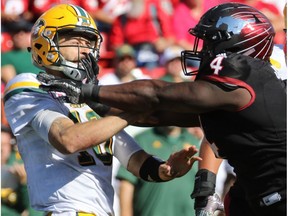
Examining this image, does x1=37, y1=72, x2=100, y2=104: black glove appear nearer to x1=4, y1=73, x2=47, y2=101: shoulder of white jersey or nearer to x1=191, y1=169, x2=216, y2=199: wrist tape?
x1=4, y1=73, x2=47, y2=101: shoulder of white jersey

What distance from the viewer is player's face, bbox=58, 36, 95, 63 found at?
5.35 metres

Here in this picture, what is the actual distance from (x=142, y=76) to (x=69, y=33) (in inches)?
142

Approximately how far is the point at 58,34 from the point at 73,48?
132 mm

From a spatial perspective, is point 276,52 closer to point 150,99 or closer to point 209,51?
point 209,51

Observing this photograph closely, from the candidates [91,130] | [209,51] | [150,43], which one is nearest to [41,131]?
[91,130]

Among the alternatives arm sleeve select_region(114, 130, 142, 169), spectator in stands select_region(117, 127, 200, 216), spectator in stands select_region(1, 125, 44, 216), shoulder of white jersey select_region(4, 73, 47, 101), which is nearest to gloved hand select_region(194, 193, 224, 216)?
arm sleeve select_region(114, 130, 142, 169)

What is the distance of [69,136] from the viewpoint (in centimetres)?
487

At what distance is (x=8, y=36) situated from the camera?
942cm

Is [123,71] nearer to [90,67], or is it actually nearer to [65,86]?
[90,67]

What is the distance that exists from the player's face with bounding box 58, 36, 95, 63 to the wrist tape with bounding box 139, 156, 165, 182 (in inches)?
30.3

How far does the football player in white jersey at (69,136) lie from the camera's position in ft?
16.3

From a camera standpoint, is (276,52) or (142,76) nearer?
(276,52)

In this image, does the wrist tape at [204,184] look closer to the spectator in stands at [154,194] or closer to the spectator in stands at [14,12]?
the spectator in stands at [154,194]

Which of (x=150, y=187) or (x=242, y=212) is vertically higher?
(x=242, y=212)
